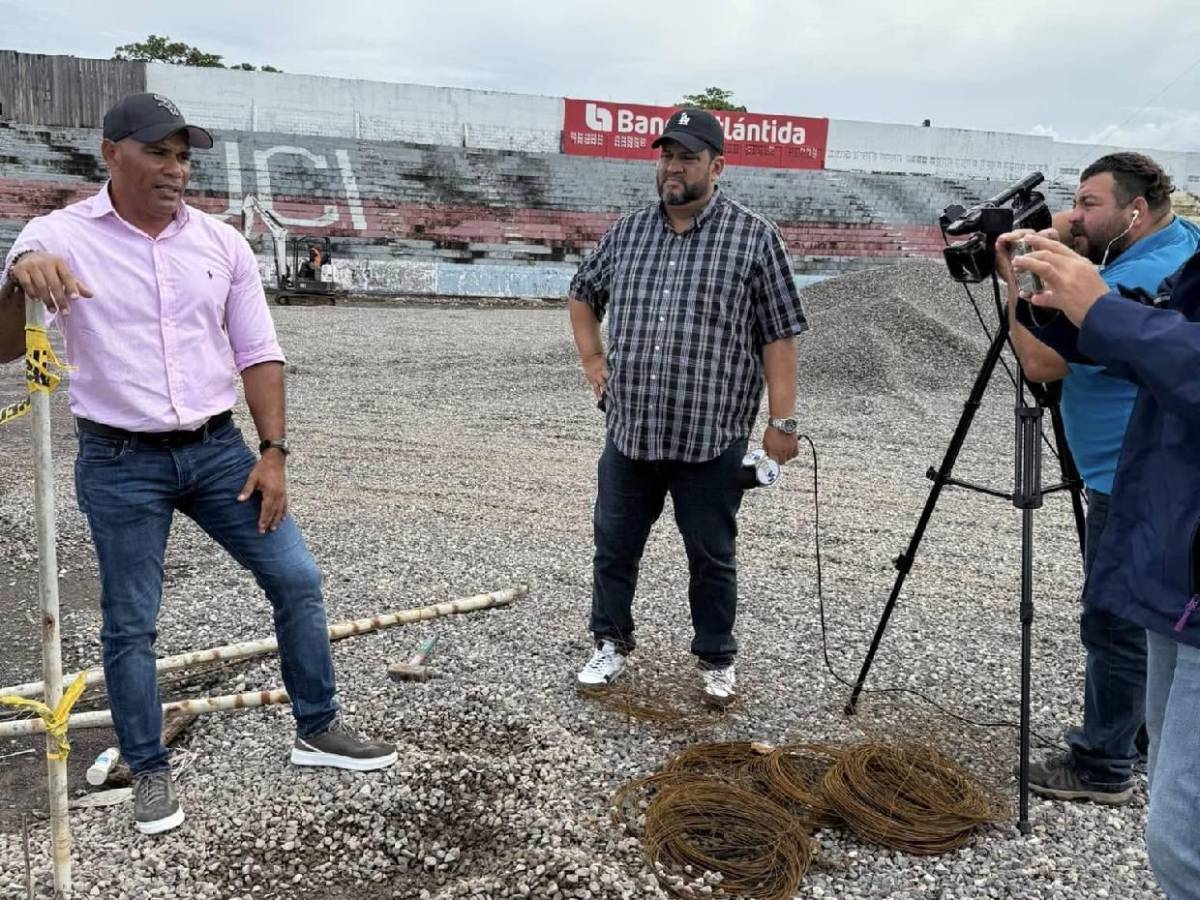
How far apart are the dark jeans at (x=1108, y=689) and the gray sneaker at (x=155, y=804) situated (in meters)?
3.10

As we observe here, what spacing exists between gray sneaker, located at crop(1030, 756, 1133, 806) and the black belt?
10.3 ft

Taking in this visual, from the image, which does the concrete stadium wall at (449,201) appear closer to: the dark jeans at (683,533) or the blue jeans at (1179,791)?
the dark jeans at (683,533)

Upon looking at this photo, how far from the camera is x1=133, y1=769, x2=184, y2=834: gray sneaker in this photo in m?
3.03

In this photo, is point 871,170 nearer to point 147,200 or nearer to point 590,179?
point 590,179

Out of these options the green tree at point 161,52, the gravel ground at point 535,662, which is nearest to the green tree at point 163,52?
the green tree at point 161,52

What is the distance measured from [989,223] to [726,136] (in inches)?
1327

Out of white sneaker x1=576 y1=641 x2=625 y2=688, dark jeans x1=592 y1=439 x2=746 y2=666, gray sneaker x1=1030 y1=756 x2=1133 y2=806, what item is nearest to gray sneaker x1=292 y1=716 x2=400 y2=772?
white sneaker x1=576 y1=641 x2=625 y2=688

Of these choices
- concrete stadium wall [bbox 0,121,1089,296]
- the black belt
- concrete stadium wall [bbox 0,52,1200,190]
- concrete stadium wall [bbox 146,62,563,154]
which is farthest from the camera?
concrete stadium wall [bbox 146,62,563,154]

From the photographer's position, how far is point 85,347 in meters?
2.86

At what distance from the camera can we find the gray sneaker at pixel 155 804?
119 inches

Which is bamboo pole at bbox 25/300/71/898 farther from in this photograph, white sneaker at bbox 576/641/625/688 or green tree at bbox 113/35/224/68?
green tree at bbox 113/35/224/68

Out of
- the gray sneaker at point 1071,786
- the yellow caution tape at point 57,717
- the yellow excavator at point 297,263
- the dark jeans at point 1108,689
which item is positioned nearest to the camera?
the yellow caution tape at point 57,717

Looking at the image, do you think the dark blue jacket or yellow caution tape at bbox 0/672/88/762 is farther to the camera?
yellow caution tape at bbox 0/672/88/762

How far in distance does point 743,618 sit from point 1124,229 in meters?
2.65
